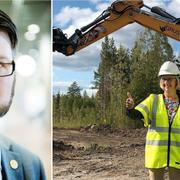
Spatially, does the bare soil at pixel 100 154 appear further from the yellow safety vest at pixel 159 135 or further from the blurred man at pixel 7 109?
the blurred man at pixel 7 109

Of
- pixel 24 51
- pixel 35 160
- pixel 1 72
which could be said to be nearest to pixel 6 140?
pixel 35 160

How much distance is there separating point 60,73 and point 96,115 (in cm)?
42

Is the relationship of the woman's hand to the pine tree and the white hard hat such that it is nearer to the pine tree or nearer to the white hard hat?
the pine tree

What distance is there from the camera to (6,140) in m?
2.85

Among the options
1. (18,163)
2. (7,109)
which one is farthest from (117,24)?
(18,163)

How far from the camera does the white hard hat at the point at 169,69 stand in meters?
2.78

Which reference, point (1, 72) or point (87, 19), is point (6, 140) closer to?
point (1, 72)

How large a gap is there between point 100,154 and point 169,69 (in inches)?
32.6

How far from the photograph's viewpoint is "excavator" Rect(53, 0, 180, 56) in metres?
2.85

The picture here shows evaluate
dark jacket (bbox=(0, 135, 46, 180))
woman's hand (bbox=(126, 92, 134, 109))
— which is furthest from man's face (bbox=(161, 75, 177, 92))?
dark jacket (bbox=(0, 135, 46, 180))

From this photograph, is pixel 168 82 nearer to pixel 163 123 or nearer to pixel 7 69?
pixel 163 123

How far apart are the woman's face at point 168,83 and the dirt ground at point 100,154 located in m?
0.36

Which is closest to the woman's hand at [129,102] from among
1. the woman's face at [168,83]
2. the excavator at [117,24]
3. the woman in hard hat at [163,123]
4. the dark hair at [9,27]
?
the woman in hard hat at [163,123]

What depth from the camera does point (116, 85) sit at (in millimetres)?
2811
